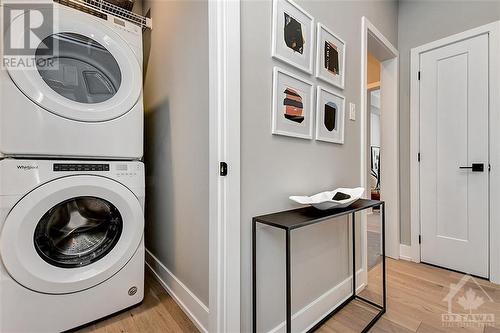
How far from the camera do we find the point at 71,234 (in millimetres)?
1312

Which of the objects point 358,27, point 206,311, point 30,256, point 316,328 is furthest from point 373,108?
point 30,256

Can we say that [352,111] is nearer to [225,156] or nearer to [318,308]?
[225,156]

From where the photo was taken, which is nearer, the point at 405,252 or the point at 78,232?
the point at 78,232

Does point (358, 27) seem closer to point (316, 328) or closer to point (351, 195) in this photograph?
point (351, 195)

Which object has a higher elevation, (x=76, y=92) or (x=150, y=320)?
(x=76, y=92)

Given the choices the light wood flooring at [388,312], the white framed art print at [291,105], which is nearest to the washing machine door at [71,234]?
the light wood flooring at [388,312]

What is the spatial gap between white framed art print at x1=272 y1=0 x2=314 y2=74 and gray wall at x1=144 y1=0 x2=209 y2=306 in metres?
0.37

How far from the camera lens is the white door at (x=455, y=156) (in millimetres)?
1969

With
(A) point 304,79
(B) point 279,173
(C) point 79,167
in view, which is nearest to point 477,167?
(A) point 304,79

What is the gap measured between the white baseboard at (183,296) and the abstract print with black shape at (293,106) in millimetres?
1123

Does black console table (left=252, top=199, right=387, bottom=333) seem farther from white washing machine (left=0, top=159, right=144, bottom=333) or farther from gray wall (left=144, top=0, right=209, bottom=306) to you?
white washing machine (left=0, top=159, right=144, bottom=333)

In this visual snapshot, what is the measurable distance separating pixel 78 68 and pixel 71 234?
94 centimetres

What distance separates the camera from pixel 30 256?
1.10 meters

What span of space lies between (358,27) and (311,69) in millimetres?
822
